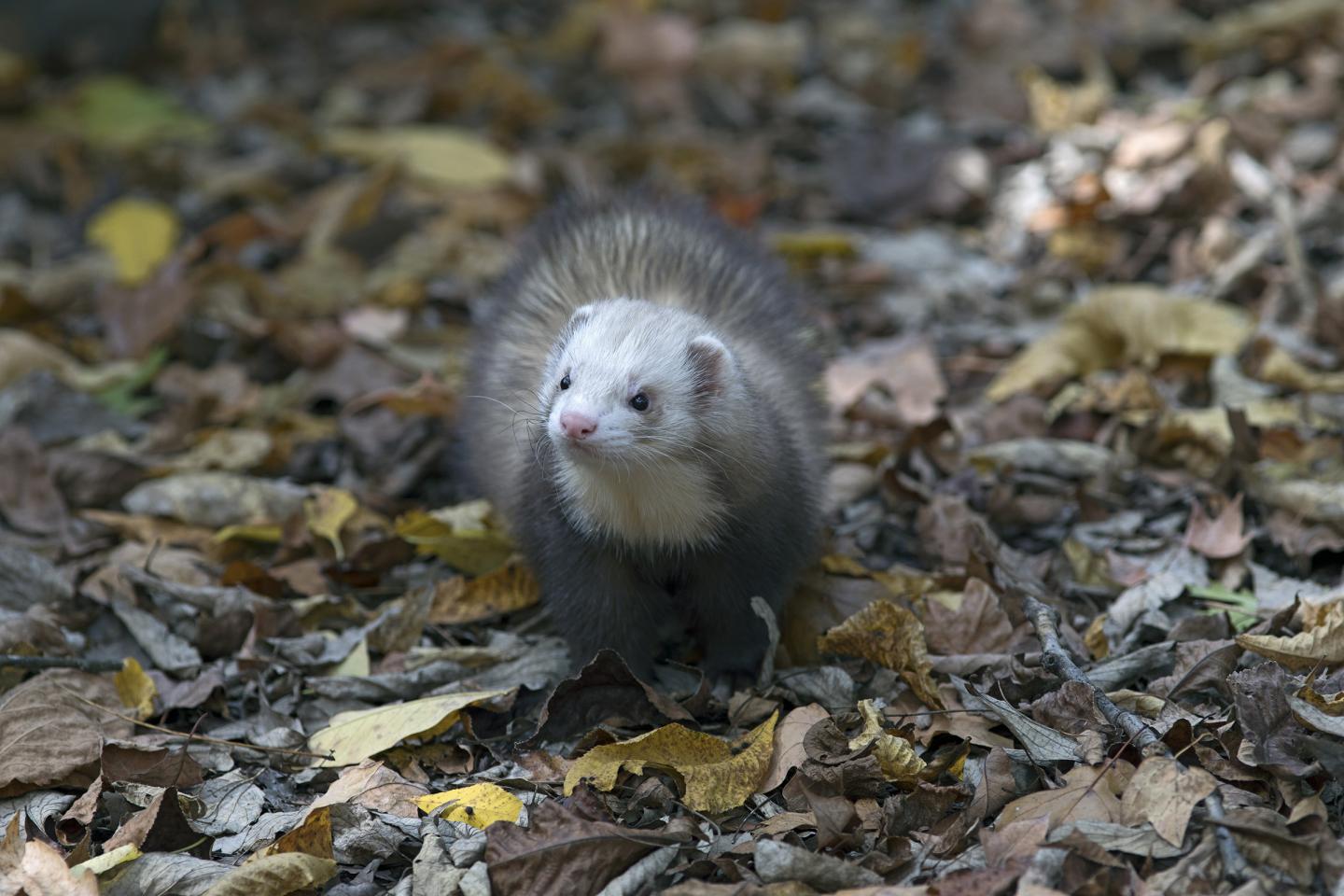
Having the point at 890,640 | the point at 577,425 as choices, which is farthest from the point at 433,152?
the point at 890,640

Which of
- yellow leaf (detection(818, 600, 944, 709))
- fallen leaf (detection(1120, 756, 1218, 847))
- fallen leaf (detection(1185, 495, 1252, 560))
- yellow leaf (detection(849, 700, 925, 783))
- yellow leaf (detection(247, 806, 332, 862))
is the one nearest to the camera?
fallen leaf (detection(1120, 756, 1218, 847))

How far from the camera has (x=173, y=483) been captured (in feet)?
16.1

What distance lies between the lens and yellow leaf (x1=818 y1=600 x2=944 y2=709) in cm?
381

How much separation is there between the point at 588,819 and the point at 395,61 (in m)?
6.33

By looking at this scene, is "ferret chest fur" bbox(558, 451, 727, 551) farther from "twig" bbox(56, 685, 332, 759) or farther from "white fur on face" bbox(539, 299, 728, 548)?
"twig" bbox(56, 685, 332, 759)

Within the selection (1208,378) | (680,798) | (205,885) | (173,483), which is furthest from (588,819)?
(1208,378)

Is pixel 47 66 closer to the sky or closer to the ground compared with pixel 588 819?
closer to the sky

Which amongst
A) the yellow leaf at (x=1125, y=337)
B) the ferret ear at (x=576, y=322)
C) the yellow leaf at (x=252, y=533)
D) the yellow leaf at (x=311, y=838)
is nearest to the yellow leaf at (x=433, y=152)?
the yellow leaf at (x=252, y=533)

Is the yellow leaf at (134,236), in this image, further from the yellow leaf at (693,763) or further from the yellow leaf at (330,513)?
the yellow leaf at (693,763)

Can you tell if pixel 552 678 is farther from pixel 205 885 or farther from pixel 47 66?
pixel 47 66

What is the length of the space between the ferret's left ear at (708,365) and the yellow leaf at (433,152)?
3713 millimetres

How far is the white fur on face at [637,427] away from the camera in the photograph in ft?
11.7

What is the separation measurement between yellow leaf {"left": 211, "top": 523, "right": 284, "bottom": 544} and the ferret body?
0.70 metres

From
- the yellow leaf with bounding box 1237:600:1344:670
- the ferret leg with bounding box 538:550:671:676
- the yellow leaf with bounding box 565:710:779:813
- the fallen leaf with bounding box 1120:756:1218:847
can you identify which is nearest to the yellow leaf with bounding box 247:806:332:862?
the yellow leaf with bounding box 565:710:779:813
